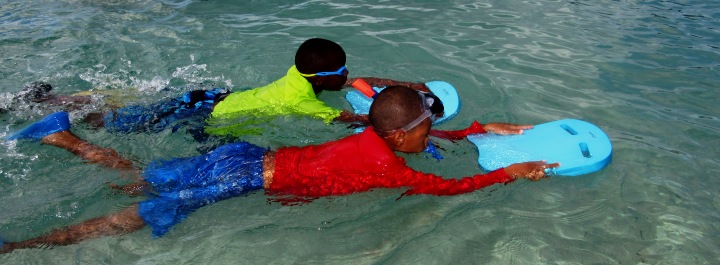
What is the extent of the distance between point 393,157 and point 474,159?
1.10m

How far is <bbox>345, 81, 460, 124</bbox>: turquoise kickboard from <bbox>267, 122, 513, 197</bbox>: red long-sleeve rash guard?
1.34 m

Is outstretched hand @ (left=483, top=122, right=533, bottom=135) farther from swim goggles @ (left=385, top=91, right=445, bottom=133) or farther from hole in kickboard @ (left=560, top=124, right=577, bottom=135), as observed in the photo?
swim goggles @ (left=385, top=91, right=445, bottom=133)

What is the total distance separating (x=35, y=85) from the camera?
4699 millimetres

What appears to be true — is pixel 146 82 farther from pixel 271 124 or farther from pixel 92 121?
pixel 271 124

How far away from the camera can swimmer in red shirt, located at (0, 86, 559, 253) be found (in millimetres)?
3111

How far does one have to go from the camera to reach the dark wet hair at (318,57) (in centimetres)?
423

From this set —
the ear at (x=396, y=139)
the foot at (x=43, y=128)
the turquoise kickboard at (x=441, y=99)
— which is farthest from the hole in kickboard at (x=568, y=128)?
the foot at (x=43, y=128)

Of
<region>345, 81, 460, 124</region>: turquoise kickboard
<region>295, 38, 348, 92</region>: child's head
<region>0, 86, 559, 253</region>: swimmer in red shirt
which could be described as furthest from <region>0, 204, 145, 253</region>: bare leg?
<region>345, 81, 460, 124</region>: turquoise kickboard

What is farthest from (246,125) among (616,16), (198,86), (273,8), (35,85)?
(616,16)

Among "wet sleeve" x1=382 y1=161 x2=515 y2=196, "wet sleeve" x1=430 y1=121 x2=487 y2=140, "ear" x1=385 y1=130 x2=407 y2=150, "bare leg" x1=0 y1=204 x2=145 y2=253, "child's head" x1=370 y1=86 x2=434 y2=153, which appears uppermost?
"child's head" x1=370 y1=86 x2=434 y2=153

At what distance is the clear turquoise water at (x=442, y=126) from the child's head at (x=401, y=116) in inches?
18.3

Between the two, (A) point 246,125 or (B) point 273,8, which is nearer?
(A) point 246,125

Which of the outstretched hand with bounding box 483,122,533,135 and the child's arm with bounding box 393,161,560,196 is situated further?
the outstretched hand with bounding box 483,122,533,135

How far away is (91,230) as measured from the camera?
305 cm
